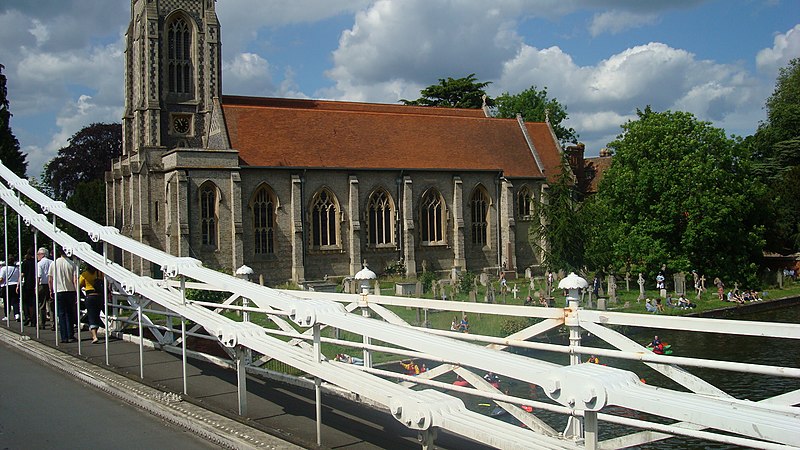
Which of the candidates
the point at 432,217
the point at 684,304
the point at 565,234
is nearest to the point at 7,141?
the point at 432,217

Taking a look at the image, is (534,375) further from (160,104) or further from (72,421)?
(160,104)

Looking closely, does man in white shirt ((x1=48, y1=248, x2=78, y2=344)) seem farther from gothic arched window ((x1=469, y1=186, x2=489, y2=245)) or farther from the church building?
gothic arched window ((x1=469, y1=186, x2=489, y2=245))

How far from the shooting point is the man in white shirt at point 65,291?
1278 cm

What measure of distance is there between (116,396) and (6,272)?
875cm

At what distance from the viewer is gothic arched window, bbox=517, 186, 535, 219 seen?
151 feet

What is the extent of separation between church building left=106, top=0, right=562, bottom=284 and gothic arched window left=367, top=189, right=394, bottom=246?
0.21ft

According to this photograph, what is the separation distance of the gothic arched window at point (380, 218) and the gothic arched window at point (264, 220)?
223 inches

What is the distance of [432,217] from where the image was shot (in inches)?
1710

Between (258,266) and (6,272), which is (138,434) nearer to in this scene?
(6,272)

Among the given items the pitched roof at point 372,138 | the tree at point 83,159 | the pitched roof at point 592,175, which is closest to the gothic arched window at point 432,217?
the pitched roof at point 372,138

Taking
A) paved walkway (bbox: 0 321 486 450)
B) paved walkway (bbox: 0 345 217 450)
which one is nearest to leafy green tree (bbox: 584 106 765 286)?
paved walkway (bbox: 0 321 486 450)

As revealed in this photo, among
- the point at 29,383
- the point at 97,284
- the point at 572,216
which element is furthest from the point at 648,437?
the point at 572,216

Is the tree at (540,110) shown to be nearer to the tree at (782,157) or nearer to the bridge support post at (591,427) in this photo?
the tree at (782,157)

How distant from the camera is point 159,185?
3991cm
